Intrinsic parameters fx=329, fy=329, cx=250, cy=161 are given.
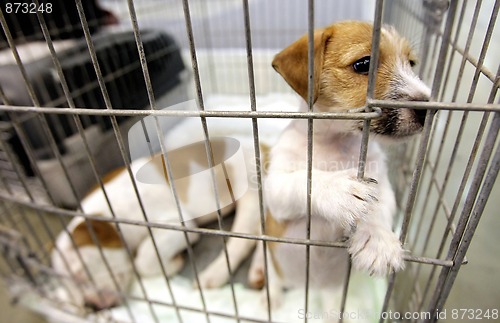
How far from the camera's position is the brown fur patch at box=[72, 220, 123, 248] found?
1230 millimetres

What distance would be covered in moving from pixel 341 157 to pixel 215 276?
71cm

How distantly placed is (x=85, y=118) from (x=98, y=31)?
762 millimetres

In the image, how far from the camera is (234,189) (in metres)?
0.74

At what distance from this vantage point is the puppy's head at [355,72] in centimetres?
63

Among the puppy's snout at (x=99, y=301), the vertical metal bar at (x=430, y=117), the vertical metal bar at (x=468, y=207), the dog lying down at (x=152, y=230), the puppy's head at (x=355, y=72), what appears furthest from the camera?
the puppy's snout at (x=99, y=301)

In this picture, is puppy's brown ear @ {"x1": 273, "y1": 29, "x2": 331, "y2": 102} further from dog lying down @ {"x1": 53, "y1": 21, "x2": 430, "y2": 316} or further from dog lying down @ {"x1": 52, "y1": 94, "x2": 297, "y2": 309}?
dog lying down @ {"x1": 52, "y1": 94, "x2": 297, "y2": 309}

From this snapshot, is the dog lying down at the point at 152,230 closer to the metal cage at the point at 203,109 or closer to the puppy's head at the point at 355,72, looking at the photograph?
the metal cage at the point at 203,109

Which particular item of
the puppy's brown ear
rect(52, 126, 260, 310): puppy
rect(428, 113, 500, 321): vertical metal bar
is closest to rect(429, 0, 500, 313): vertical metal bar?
rect(428, 113, 500, 321): vertical metal bar

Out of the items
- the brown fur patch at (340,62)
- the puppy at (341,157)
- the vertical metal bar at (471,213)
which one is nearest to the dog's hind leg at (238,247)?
the puppy at (341,157)

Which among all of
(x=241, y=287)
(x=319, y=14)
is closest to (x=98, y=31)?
(x=319, y=14)

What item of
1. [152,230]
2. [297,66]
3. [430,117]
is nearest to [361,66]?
[297,66]

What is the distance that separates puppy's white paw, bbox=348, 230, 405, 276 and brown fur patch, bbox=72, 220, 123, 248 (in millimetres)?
962

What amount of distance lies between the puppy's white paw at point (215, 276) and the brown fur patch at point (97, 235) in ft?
1.16

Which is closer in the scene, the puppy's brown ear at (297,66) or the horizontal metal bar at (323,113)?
the horizontal metal bar at (323,113)
